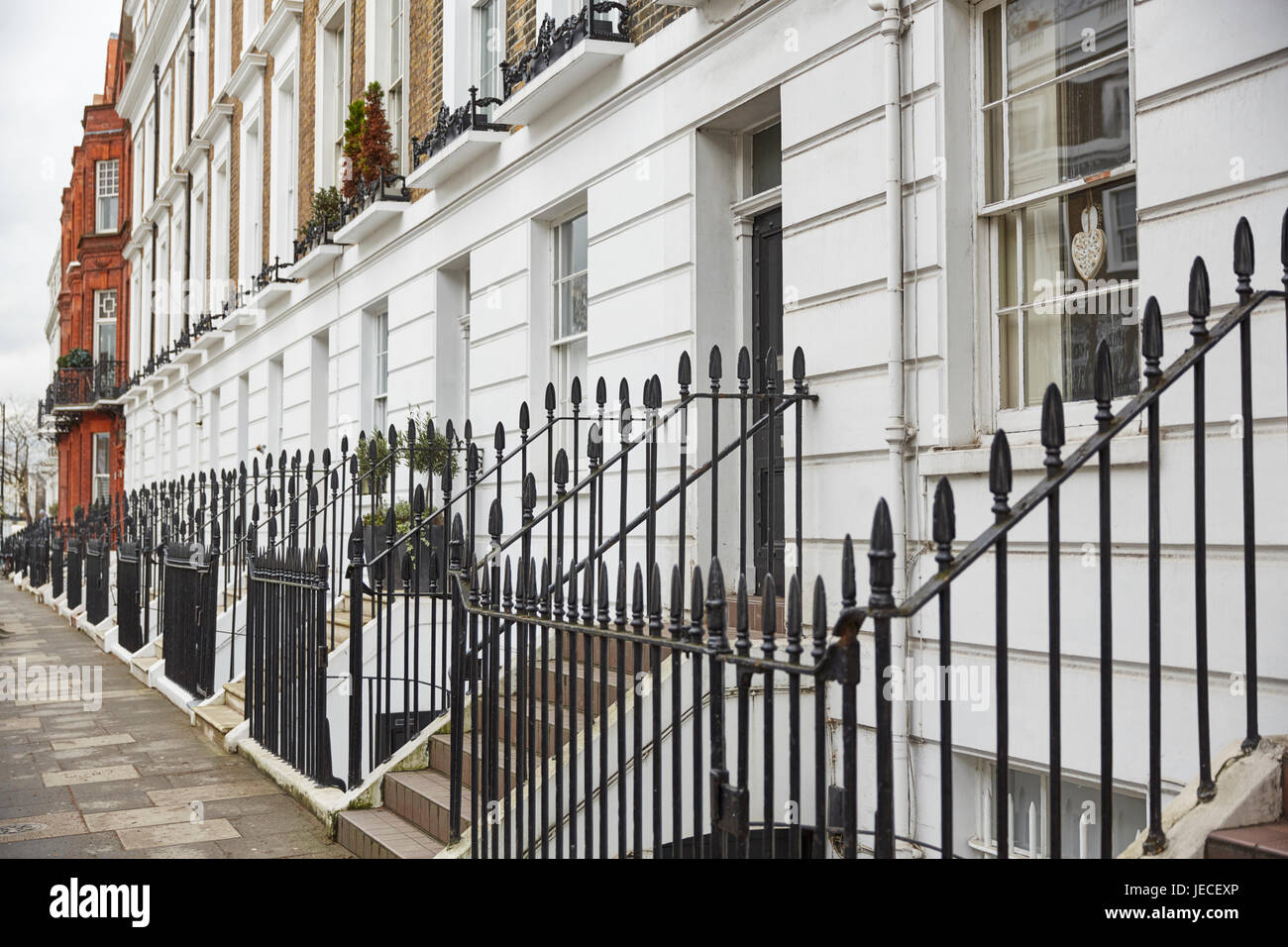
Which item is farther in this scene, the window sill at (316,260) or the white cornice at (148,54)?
the white cornice at (148,54)

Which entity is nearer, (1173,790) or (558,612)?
(1173,790)

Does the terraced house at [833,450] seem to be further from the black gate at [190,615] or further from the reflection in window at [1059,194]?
the black gate at [190,615]

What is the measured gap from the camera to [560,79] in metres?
8.41

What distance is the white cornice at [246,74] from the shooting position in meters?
17.3

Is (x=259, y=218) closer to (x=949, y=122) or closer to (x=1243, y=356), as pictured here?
(x=949, y=122)

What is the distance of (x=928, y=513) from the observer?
5.40 metres

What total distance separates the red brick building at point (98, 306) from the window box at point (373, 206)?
20.7 m

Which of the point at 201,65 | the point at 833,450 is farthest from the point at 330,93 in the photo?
the point at 833,450

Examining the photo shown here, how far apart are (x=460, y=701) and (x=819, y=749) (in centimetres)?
244

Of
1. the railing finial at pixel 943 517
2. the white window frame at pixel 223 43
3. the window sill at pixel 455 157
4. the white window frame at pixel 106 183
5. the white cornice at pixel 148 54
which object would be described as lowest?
the railing finial at pixel 943 517

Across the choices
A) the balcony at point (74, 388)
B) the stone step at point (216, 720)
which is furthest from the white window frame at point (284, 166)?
the balcony at point (74, 388)

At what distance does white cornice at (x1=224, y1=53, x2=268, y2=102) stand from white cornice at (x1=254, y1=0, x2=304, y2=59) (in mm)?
160

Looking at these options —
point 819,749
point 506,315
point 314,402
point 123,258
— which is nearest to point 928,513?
point 819,749

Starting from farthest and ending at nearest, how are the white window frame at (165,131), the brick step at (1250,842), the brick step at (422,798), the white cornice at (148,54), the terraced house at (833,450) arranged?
the white window frame at (165,131) < the white cornice at (148,54) < the brick step at (422,798) < the terraced house at (833,450) < the brick step at (1250,842)
